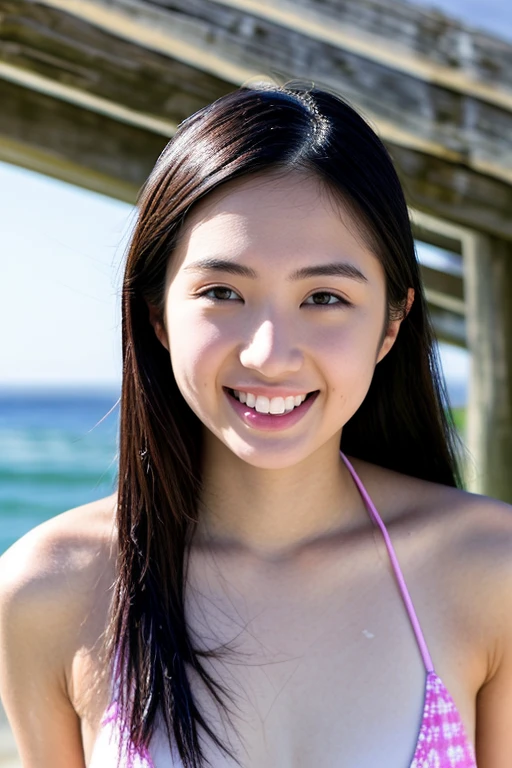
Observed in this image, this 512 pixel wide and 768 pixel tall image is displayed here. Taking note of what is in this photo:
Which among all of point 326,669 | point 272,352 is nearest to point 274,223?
point 272,352

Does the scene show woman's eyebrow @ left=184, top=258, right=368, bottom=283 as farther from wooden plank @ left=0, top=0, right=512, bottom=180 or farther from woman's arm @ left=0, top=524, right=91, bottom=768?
wooden plank @ left=0, top=0, right=512, bottom=180

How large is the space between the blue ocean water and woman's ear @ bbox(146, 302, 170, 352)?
28.0 feet

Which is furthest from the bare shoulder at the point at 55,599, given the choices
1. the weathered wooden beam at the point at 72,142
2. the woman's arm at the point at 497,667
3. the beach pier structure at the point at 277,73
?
the weathered wooden beam at the point at 72,142

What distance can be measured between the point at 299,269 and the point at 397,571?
0.66 meters

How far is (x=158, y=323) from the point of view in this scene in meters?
2.11

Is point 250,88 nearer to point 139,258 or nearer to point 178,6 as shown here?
point 139,258

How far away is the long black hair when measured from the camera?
1.93 meters

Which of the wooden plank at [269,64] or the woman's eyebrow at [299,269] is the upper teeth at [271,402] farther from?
the wooden plank at [269,64]

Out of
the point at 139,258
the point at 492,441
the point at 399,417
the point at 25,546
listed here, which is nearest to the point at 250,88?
the point at 139,258

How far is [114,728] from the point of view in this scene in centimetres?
204

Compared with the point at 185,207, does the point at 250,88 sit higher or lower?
higher

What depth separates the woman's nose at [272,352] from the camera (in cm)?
182

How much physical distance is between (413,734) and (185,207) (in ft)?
3.34

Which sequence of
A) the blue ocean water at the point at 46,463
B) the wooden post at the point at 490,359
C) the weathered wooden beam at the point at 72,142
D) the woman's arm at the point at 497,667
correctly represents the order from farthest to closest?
1. the blue ocean water at the point at 46,463
2. the wooden post at the point at 490,359
3. the weathered wooden beam at the point at 72,142
4. the woman's arm at the point at 497,667
